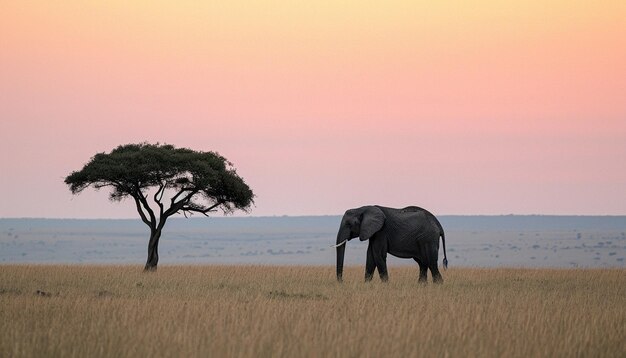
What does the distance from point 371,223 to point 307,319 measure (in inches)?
591

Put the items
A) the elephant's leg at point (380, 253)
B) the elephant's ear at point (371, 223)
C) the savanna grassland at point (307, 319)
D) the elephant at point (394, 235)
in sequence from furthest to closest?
the elephant at point (394, 235)
the elephant's leg at point (380, 253)
the elephant's ear at point (371, 223)
the savanna grassland at point (307, 319)

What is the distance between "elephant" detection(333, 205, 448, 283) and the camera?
35.8 metres

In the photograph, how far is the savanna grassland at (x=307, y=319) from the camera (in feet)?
54.2

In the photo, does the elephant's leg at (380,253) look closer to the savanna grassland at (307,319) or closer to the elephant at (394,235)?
the elephant at (394,235)

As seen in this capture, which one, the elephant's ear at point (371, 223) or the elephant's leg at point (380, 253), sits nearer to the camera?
the elephant's ear at point (371, 223)

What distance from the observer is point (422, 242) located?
36344 mm

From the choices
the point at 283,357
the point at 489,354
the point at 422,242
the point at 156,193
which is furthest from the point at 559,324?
the point at 156,193

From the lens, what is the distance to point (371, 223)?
35.4 meters

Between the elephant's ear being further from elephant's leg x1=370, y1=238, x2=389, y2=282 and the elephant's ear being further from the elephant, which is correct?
elephant's leg x1=370, y1=238, x2=389, y2=282

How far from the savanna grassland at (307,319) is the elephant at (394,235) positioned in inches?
64.4

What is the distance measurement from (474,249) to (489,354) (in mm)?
168958

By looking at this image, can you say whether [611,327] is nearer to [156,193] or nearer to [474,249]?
[156,193]

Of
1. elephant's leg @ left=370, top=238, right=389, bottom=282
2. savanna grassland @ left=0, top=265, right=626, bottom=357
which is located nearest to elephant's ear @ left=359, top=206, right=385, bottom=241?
elephant's leg @ left=370, top=238, right=389, bottom=282

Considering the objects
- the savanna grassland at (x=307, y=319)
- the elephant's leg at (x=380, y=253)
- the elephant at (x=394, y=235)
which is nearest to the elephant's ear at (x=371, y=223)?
the elephant at (x=394, y=235)
